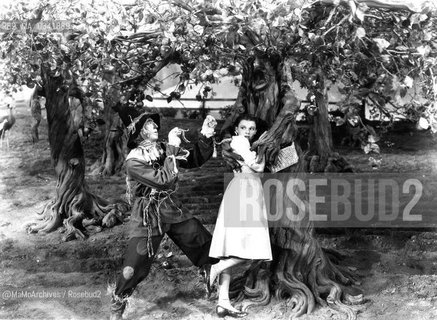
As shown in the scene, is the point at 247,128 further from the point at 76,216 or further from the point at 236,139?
the point at 76,216

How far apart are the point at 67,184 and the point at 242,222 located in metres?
3.79

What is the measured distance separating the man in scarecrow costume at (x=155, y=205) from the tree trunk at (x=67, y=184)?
2.91 meters

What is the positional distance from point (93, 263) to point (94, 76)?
2.44 m

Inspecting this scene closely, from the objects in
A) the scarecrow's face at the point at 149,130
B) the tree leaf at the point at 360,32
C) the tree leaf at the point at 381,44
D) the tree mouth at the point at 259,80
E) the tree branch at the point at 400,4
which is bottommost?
the scarecrow's face at the point at 149,130

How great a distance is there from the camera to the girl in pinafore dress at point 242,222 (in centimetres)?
586

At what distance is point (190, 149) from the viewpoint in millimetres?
6191

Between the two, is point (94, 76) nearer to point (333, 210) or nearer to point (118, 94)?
point (118, 94)

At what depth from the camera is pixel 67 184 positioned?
350 inches

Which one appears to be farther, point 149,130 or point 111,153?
point 111,153

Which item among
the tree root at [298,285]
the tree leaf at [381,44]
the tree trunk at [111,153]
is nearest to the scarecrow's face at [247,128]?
the tree root at [298,285]

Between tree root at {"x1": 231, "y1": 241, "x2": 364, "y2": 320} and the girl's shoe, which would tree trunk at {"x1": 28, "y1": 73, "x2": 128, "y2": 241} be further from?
the girl's shoe

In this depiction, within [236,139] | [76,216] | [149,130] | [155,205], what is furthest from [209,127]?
[76,216]

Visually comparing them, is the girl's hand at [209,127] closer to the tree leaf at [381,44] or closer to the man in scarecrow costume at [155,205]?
the man in scarecrow costume at [155,205]

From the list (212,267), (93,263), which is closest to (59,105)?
(93,263)
